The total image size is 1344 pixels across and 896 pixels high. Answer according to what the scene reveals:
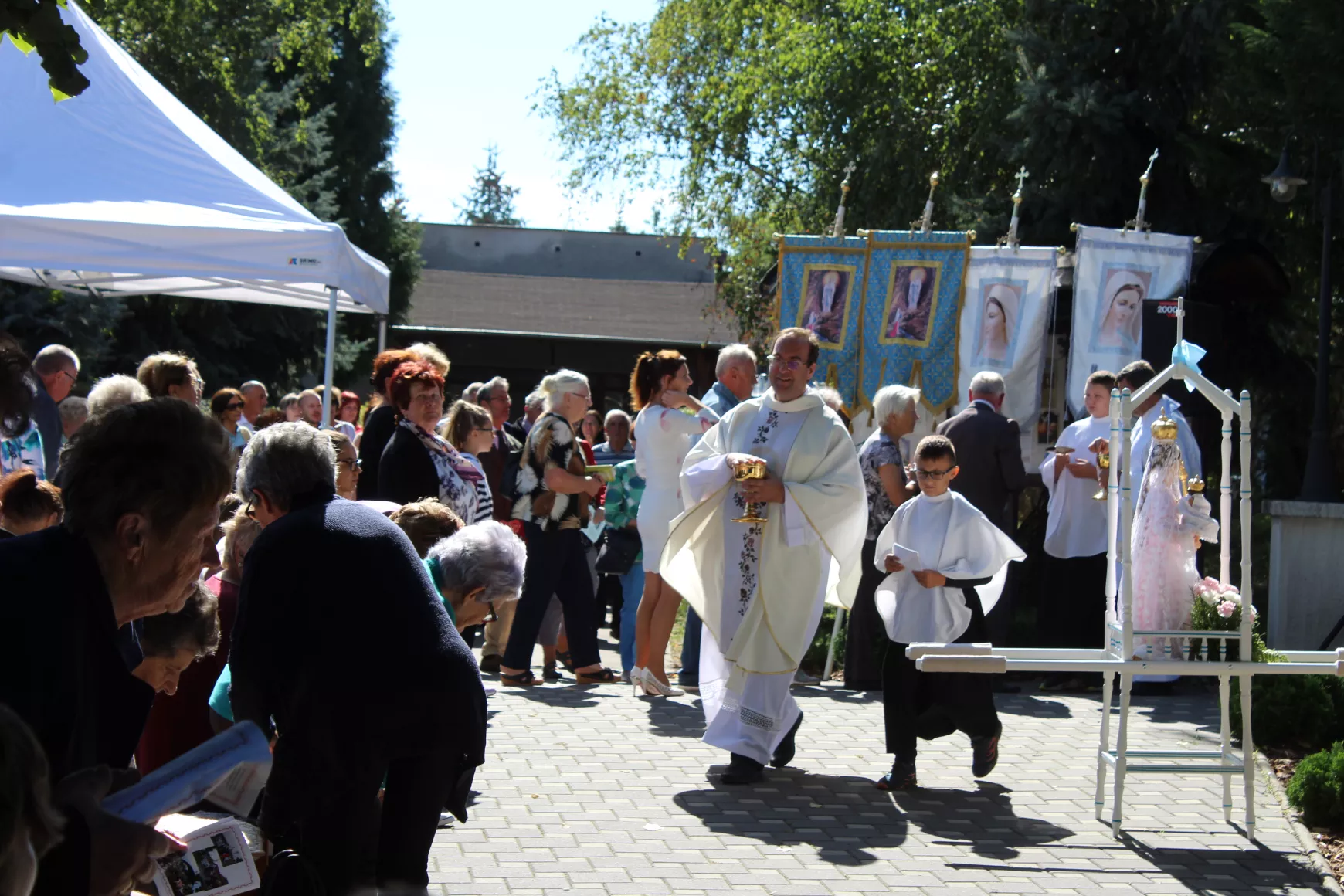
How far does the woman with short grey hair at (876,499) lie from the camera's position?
28.9 feet

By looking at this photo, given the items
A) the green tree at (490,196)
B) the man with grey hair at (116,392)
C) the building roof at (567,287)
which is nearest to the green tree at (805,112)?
the building roof at (567,287)

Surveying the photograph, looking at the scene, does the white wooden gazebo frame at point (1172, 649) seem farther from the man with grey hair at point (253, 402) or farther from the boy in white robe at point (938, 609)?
the man with grey hair at point (253, 402)

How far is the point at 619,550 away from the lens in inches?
396

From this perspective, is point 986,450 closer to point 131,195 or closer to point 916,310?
point 916,310

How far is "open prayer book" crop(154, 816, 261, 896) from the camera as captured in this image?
2.48 metres

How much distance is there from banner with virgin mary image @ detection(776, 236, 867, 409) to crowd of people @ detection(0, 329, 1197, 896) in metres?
1.77

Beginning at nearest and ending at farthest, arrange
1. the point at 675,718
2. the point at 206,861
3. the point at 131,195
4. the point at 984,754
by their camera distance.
Answer: the point at 206,861
the point at 984,754
the point at 675,718
the point at 131,195

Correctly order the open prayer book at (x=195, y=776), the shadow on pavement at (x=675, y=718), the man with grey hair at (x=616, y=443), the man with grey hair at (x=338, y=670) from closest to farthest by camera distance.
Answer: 1. the open prayer book at (x=195, y=776)
2. the man with grey hair at (x=338, y=670)
3. the shadow on pavement at (x=675, y=718)
4. the man with grey hair at (x=616, y=443)

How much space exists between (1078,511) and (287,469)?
7078mm

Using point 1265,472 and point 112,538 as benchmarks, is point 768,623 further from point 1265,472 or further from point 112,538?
point 1265,472

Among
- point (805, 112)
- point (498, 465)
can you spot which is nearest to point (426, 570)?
point (498, 465)

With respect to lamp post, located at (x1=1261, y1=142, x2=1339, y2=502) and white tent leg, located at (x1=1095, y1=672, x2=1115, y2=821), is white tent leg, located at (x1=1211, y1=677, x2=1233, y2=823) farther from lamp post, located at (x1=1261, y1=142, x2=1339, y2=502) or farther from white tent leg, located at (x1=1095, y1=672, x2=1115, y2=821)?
lamp post, located at (x1=1261, y1=142, x2=1339, y2=502)

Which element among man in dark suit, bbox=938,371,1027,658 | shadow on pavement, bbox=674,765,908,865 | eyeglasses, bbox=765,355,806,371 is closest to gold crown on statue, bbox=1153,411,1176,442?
eyeglasses, bbox=765,355,806,371

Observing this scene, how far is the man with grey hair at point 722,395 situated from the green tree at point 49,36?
5312 mm
